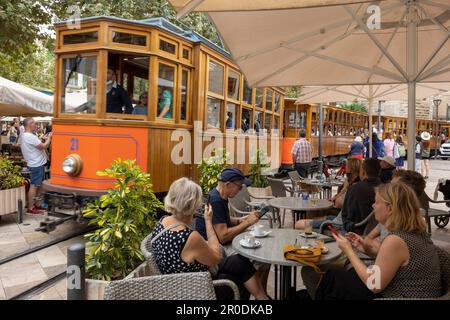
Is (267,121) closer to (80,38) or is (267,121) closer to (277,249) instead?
(80,38)

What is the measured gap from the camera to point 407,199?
2.36 m

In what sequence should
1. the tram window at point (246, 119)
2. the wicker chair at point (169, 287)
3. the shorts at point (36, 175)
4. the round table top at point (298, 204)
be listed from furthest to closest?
the tram window at point (246, 119), the shorts at point (36, 175), the round table top at point (298, 204), the wicker chair at point (169, 287)

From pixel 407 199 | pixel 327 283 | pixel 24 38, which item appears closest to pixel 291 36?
pixel 407 199

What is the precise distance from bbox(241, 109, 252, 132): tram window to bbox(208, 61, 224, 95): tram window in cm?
139

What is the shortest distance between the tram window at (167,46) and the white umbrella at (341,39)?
4.08ft

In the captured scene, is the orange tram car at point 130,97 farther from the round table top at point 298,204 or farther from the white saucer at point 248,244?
the white saucer at point 248,244

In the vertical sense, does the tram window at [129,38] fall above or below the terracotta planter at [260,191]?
above

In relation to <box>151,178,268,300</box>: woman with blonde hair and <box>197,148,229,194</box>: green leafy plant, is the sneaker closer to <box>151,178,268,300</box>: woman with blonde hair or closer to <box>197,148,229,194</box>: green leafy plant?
<box>197,148,229,194</box>: green leafy plant

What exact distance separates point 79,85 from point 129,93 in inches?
36.6

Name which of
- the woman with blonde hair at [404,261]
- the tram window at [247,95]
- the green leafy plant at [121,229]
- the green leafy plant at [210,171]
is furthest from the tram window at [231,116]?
the woman with blonde hair at [404,261]

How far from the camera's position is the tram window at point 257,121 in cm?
884

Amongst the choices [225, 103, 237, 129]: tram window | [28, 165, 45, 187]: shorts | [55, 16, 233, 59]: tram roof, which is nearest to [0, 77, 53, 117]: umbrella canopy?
[28, 165, 45, 187]: shorts

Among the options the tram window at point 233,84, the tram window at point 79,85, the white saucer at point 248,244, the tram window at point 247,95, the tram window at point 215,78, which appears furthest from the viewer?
the tram window at point 247,95
